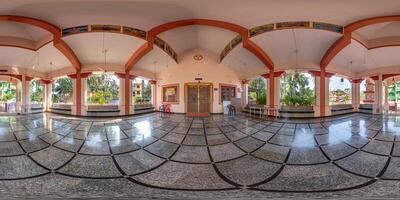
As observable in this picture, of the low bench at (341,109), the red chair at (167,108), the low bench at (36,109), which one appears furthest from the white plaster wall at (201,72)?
the low bench at (36,109)

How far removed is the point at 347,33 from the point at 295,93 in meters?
4.09

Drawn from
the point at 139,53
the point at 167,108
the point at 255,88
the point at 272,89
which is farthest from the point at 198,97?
the point at 139,53

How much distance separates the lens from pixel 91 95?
1091 cm

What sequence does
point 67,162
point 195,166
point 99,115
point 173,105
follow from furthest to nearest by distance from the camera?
1. point 173,105
2. point 99,115
3. point 67,162
4. point 195,166

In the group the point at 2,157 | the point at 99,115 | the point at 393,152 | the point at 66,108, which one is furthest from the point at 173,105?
the point at 393,152

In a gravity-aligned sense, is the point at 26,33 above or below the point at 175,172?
above

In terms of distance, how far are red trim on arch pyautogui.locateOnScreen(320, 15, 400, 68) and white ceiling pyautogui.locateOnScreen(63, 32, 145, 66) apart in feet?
22.6

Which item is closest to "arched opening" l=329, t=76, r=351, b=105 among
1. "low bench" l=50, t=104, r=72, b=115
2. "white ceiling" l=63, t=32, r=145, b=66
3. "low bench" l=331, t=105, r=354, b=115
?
"low bench" l=331, t=105, r=354, b=115

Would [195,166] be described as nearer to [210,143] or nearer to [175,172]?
[175,172]

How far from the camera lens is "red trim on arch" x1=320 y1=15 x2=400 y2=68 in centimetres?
489

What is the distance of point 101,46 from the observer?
773 cm

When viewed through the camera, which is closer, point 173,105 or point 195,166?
point 195,166

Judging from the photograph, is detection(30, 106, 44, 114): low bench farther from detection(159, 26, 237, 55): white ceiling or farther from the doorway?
detection(159, 26, 237, 55): white ceiling

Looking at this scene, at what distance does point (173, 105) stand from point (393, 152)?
9.92 meters
